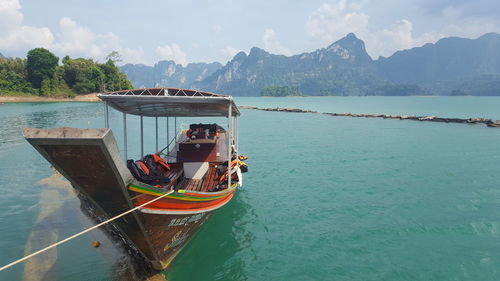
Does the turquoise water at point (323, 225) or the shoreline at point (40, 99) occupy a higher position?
the shoreline at point (40, 99)

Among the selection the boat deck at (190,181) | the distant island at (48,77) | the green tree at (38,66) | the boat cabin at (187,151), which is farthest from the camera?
the green tree at (38,66)

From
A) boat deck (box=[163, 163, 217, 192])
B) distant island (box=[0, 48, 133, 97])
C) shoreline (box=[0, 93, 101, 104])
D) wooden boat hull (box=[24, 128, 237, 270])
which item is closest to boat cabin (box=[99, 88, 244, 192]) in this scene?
boat deck (box=[163, 163, 217, 192])

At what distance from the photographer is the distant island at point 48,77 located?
253ft

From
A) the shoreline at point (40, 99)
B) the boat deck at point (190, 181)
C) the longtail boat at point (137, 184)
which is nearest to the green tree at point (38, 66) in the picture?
the shoreline at point (40, 99)

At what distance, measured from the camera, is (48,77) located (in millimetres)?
81938

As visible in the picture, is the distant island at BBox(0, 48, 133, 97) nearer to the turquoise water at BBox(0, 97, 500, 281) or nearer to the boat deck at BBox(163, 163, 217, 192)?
the turquoise water at BBox(0, 97, 500, 281)

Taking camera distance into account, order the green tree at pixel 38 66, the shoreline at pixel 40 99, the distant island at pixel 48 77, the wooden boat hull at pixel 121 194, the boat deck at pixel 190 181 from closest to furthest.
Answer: the wooden boat hull at pixel 121 194
the boat deck at pixel 190 181
the shoreline at pixel 40 99
the distant island at pixel 48 77
the green tree at pixel 38 66

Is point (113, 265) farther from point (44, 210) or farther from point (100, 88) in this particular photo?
point (100, 88)

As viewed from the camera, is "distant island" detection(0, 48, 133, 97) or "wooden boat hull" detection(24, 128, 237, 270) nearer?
"wooden boat hull" detection(24, 128, 237, 270)

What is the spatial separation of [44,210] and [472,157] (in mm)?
28026

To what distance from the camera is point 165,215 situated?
709cm

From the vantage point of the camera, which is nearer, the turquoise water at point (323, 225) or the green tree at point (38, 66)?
the turquoise water at point (323, 225)

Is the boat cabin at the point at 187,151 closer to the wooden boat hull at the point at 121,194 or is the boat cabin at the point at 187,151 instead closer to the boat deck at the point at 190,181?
the boat deck at the point at 190,181

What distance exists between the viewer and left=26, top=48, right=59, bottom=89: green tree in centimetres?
8012
